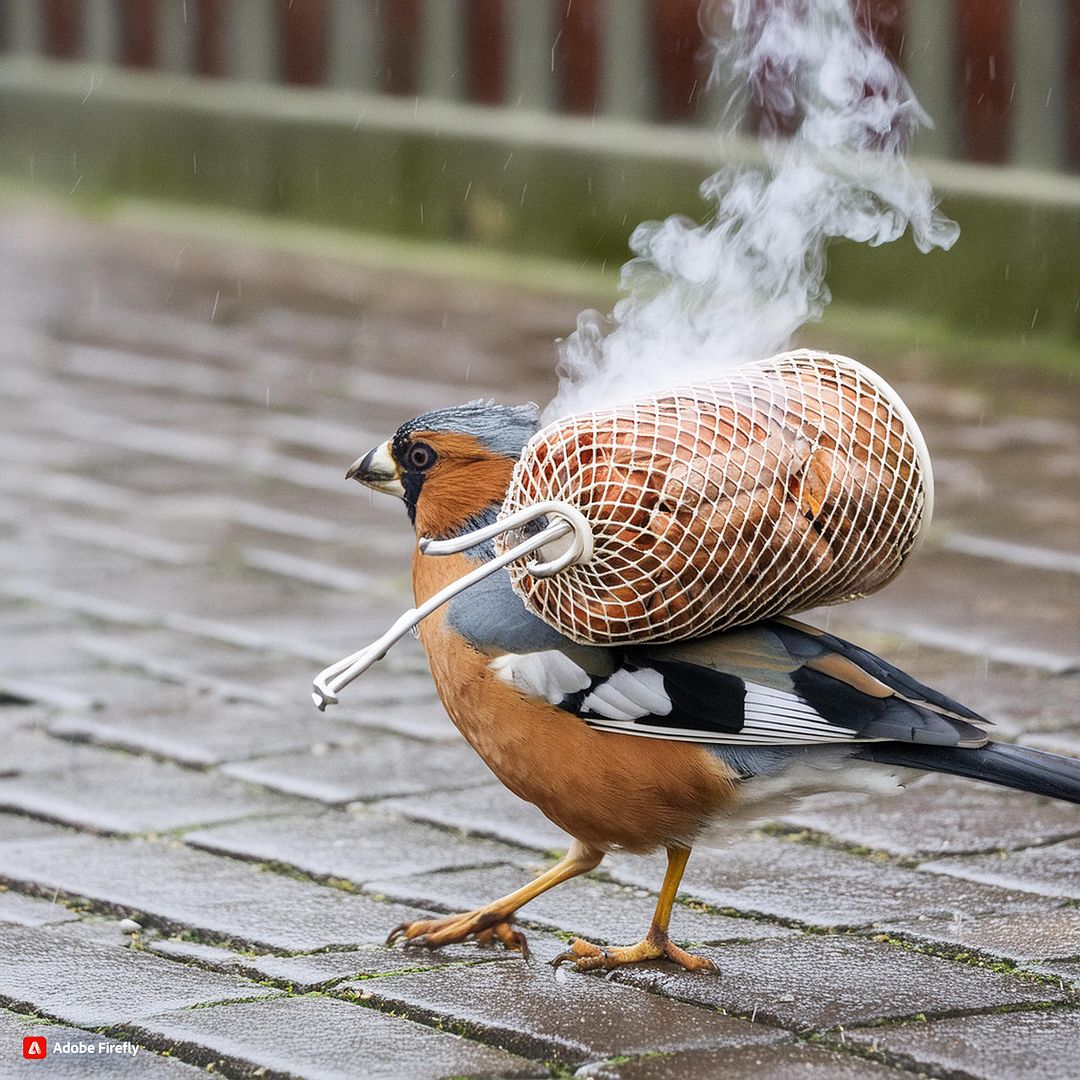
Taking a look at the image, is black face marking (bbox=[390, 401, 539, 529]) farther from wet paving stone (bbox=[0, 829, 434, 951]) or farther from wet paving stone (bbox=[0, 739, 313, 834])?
wet paving stone (bbox=[0, 739, 313, 834])

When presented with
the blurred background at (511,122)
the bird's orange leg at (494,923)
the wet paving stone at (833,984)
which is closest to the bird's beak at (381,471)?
the bird's orange leg at (494,923)

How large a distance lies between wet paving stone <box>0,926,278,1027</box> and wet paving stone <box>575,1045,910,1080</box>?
605 mm

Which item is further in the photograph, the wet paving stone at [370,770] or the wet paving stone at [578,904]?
the wet paving stone at [370,770]

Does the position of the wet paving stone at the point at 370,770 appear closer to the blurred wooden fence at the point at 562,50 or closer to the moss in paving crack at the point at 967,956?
the moss in paving crack at the point at 967,956

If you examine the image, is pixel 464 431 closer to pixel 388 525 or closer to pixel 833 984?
pixel 833 984

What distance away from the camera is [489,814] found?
4070 mm

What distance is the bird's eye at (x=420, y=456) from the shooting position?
129 inches

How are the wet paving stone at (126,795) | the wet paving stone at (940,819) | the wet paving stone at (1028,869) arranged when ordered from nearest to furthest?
the wet paving stone at (1028,869) < the wet paving stone at (940,819) < the wet paving stone at (126,795)

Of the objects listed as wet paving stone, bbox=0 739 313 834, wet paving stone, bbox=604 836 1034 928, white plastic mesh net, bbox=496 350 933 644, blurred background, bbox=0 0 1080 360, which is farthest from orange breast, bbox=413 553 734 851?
blurred background, bbox=0 0 1080 360

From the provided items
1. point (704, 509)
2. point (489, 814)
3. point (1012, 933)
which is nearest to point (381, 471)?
point (704, 509)

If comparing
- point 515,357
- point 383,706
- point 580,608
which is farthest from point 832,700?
point 515,357

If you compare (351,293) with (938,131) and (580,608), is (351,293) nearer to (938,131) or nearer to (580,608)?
(938,131)

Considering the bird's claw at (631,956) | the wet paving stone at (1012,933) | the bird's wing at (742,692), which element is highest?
the bird's wing at (742,692)

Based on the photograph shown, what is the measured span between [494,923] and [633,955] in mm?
245
